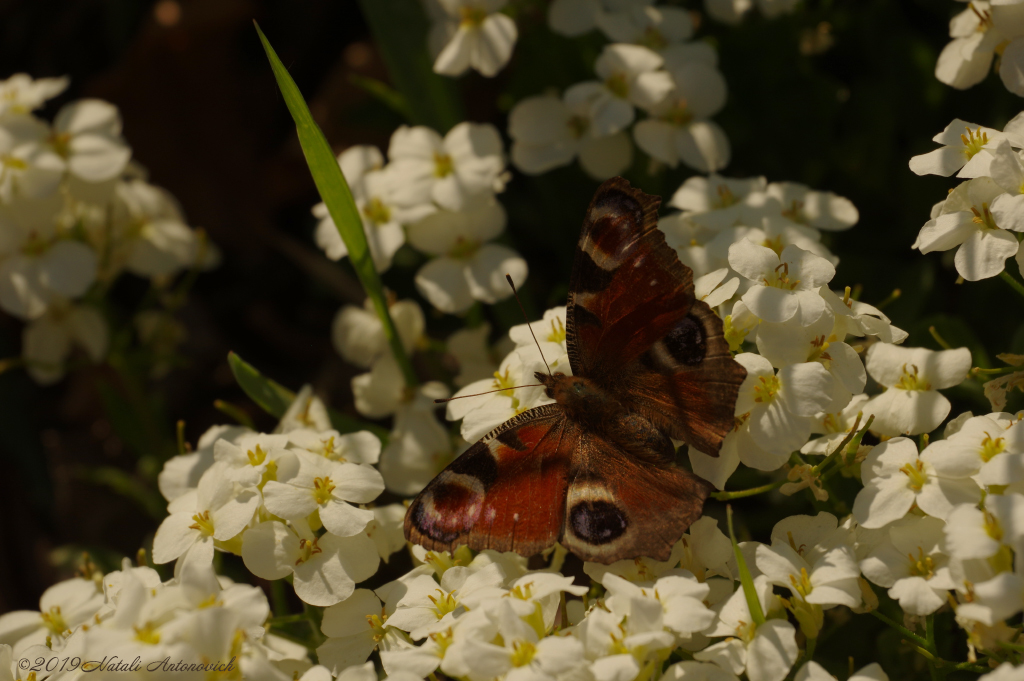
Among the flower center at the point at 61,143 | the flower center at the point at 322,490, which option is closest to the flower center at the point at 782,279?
the flower center at the point at 322,490

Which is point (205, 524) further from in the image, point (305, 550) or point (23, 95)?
point (23, 95)

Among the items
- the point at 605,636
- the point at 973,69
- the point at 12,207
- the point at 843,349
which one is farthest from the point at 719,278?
the point at 12,207

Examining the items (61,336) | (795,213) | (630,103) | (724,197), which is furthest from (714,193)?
(61,336)

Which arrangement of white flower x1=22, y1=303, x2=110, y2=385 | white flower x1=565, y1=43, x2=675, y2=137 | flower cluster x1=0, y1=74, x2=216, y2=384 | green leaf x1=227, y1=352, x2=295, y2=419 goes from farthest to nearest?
white flower x1=22, y1=303, x2=110, y2=385 → flower cluster x1=0, y1=74, x2=216, y2=384 → white flower x1=565, y1=43, x2=675, y2=137 → green leaf x1=227, y1=352, x2=295, y2=419

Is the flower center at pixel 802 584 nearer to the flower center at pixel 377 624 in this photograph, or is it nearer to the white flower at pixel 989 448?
the white flower at pixel 989 448

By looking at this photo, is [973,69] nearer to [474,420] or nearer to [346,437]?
[474,420]

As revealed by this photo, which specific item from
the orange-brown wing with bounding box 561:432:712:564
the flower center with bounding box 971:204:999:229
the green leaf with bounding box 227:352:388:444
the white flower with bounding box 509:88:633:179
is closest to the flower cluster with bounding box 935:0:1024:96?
the flower center with bounding box 971:204:999:229

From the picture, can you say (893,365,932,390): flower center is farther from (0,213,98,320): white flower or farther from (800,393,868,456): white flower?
(0,213,98,320): white flower
